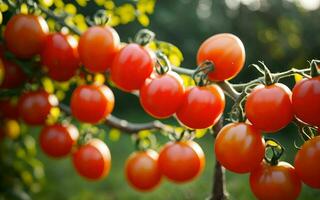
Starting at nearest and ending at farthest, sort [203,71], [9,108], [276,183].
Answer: [276,183], [203,71], [9,108]

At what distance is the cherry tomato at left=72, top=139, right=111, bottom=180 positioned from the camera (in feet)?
4.93

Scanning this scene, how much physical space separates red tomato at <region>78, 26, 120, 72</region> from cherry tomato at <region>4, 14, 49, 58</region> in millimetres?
169

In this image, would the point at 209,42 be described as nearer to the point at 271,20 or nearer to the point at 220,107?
the point at 220,107

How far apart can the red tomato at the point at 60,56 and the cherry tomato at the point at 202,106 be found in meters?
0.46

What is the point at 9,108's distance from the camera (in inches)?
68.0

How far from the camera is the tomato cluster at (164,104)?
916mm

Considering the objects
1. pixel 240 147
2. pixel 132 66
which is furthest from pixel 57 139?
pixel 240 147

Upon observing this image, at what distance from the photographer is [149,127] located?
153 centimetres

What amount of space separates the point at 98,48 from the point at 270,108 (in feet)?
1.80

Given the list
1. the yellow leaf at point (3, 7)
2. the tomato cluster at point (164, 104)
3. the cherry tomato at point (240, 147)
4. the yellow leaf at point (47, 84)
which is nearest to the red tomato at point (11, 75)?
the tomato cluster at point (164, 104)

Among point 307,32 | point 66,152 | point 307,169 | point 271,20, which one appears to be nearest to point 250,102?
point 307,169

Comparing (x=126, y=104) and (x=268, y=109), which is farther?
(x=126, y=104)

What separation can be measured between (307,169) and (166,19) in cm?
749

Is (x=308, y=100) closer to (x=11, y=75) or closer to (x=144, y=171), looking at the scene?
(x=144, y=171)
